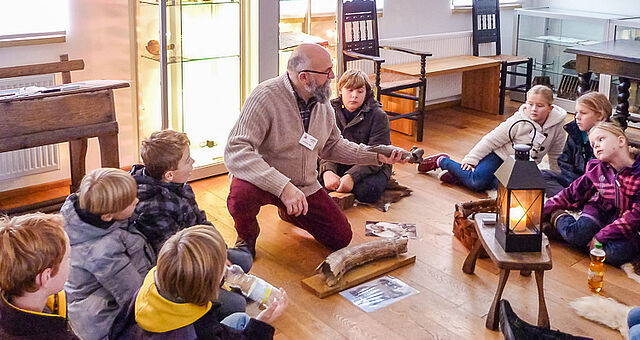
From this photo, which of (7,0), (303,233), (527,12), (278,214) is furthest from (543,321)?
(527,12)

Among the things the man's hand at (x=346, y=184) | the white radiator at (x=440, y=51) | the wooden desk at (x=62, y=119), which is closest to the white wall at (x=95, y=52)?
the wooden desk at (x=62, y=119)

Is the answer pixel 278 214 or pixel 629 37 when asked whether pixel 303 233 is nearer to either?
pixel 278 214

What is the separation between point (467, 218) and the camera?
12.9 ft

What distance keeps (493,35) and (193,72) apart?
356 centimetres

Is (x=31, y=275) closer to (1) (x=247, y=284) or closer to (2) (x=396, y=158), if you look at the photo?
(1) (x=247, y=284)

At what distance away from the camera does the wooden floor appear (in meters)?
3.16

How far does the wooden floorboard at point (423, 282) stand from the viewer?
10.4ft

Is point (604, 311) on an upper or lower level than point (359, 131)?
lower

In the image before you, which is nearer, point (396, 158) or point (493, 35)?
point (396, 158)

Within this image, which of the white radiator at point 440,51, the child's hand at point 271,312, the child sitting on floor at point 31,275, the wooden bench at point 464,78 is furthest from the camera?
the white radiator at point 440,51

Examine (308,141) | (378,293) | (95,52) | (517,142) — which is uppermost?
(95,52)

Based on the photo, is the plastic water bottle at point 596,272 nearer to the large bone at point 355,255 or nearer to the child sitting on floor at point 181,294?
the large bone at point 355,255

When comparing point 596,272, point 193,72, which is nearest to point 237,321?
point 596,272

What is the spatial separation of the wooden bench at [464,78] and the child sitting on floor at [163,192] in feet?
10.5
